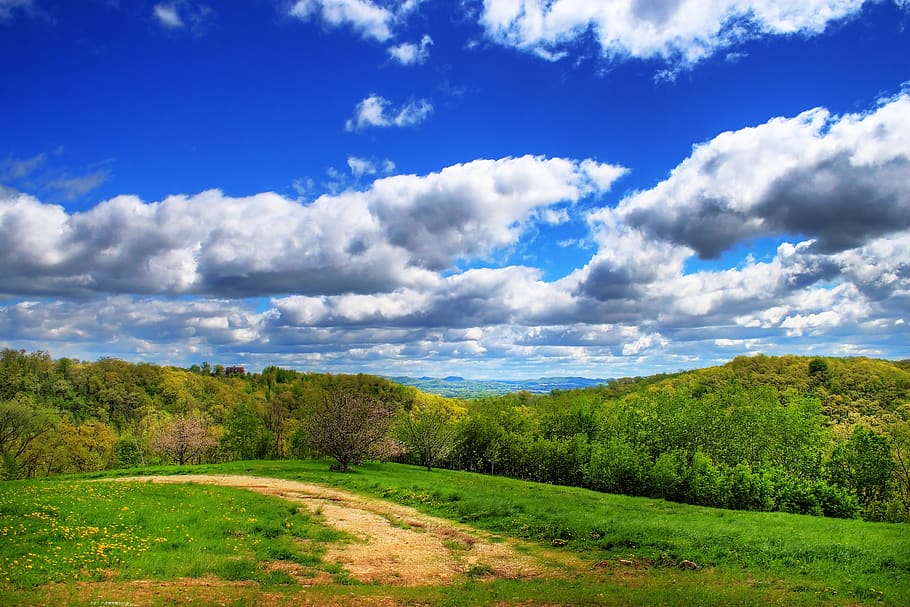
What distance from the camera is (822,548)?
2150 cm

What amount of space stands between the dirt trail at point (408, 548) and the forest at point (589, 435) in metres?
23.0

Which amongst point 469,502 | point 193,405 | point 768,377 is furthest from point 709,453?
point 193,405

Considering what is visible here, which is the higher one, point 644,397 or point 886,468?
point 644,397

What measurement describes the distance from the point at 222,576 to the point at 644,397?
227ft

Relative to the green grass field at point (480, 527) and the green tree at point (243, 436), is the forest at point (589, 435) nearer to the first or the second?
the green tree at point (243, 436)

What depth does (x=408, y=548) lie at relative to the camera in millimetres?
23188

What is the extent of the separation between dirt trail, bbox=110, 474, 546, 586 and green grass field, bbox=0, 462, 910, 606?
1.21 meters

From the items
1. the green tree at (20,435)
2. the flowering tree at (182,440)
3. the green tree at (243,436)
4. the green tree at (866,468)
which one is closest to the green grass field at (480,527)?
the green tree at (866,468)

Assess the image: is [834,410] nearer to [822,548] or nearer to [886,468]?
[886,468]

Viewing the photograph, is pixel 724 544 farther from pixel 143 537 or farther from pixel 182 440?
pixel 182 440

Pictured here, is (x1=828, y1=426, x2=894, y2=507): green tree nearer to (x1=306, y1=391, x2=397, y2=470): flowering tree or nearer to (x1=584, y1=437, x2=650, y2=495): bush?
(x1=584, y1=437, x2=650, y2=495): bush

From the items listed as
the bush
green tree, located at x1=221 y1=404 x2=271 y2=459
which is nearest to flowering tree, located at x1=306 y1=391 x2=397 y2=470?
the bush

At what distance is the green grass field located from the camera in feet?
51.1

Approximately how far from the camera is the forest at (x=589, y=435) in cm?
4859
